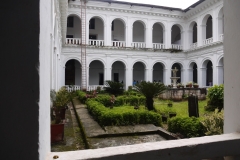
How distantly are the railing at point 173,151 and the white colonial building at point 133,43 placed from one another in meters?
18.1

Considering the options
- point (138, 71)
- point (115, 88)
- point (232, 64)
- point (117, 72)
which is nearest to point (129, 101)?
point (115, 88)

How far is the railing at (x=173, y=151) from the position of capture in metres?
1.03

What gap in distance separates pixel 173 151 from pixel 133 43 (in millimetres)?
21643

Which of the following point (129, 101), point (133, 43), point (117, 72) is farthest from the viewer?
point (117, 72)

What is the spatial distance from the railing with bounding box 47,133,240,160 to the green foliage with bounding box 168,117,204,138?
12.2 ft

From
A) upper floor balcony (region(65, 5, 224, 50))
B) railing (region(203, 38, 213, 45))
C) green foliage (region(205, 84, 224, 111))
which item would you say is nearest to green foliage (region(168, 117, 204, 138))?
green foliage (region(205, 84, 224, 111))

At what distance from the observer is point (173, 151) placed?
1113 millimetres

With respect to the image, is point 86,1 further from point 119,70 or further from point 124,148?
point 124,148

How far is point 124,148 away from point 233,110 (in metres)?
0.92

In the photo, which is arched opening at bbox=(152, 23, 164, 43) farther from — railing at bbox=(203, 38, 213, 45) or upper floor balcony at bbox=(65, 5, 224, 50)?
railing at bbox=(203, 38, 213, 45)

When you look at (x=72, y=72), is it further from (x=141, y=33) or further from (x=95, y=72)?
(x=141, y=33)

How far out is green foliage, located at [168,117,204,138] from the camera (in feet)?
15.7
